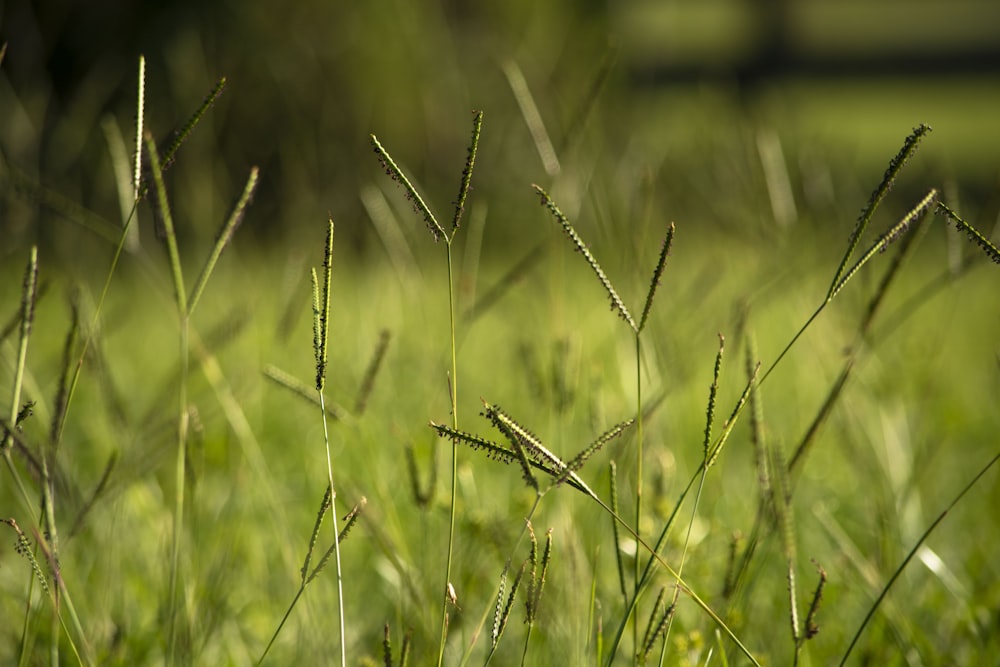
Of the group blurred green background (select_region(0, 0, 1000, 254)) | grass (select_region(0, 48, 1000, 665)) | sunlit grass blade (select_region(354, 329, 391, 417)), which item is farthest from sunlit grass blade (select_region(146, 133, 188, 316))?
blurred green background (select_region(0, 0, 1000, 254))

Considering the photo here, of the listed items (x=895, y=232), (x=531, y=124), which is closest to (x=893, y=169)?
(x=895, y=232)

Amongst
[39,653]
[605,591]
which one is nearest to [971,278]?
[605,591]

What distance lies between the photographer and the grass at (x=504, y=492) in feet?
2.53

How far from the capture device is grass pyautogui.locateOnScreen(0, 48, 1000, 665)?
771mm

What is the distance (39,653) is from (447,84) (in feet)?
14.2

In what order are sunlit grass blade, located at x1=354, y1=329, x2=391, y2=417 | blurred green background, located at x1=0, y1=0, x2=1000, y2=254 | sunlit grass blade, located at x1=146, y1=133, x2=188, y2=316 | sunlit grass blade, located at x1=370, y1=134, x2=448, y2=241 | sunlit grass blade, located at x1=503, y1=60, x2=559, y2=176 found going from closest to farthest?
sunlit grass blade, located at x1=370, y1=134, x2=448, y2=241, sunlit grass blade, located at x1=146, y1=133, x2=188, y2=316, sunlit grass blade, located at x1=354, y1=329, x2=391, y2=417, sunlit grass blade, located at x1=503, y1=60, x2=559, y2=176, blurred green background, located at x1=0, y1=0, x2=1000, y2=254

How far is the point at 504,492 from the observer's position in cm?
176

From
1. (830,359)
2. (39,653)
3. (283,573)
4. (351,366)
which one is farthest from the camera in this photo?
(351,366)

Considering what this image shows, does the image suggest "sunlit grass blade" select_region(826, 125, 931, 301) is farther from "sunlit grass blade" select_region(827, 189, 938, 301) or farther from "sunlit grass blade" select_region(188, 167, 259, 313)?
"sunlit grass blade" select_region(188, 167, 259, 313)

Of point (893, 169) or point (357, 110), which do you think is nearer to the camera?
point (893, 169)

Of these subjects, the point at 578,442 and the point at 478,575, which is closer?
the point at 478,575

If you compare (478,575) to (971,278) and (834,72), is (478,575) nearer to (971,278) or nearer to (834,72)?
(971,278)

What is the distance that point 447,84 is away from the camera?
16.6 feet

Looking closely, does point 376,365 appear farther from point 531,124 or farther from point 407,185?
point 531,124
